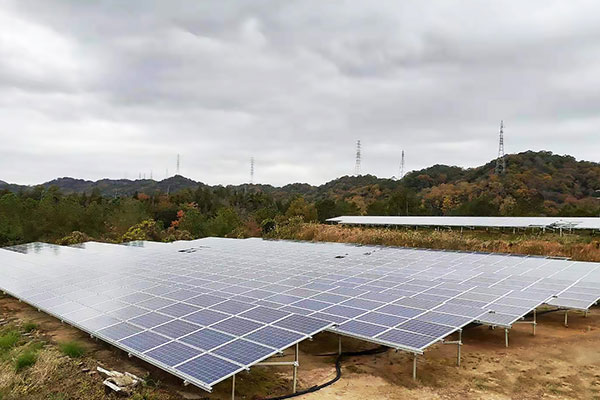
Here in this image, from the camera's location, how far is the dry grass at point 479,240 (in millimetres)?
29500

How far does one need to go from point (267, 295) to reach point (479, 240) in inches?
Answer: 1006

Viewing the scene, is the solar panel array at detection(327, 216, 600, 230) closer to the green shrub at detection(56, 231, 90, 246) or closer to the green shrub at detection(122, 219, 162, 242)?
the green shrub at detection(122, 219, 162, 242)

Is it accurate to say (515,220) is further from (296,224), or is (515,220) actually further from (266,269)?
(266,269)

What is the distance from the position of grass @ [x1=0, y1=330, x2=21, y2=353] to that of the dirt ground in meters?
0.25

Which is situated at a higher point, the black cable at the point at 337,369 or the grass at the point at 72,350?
the grass at the point at 72,350

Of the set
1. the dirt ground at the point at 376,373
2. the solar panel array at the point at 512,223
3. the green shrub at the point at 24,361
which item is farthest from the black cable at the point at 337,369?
the solar panel array at the point at 512,223

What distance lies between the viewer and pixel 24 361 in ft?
37.5

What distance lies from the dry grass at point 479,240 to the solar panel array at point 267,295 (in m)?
8.07

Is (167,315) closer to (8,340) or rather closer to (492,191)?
(8,340)

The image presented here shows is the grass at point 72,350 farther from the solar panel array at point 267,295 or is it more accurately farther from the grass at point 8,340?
the grass at point 8,340

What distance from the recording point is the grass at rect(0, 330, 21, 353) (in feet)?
43.5

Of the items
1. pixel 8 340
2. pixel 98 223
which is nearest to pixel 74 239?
pixel 98 223

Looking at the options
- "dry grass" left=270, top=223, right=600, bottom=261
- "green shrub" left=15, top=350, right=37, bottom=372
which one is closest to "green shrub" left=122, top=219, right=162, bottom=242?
"dry grass" left=270, top=223, right=600, bottom=261

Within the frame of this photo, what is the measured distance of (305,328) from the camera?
1093cm
